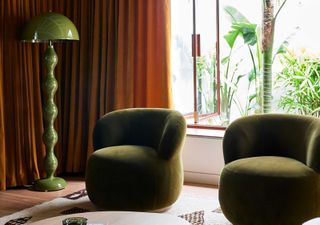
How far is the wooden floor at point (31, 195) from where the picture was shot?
3.79 metres

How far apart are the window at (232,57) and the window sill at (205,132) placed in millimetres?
125

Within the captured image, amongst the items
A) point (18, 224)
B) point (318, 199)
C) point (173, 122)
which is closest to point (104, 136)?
point (173, 122)

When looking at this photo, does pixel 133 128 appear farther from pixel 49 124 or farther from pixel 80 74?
pixel 80 74

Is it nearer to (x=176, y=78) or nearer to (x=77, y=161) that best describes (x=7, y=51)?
(x=77, y=161)

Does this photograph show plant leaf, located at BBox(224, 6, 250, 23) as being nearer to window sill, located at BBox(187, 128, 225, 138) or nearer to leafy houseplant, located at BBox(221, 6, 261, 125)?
leafy houseplant, located at BBox(221, 6, 261, 125)

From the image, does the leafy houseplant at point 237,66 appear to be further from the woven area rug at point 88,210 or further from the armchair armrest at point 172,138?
the armchair armrest at point 172,138

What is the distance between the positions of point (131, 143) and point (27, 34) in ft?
4.26

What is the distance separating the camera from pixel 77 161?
4871 millimetres

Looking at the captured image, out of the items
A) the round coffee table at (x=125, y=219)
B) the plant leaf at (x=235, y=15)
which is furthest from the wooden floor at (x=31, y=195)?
the plant leaf at (x=235, y=15)

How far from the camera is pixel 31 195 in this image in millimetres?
4105

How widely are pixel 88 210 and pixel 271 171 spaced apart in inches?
57.1

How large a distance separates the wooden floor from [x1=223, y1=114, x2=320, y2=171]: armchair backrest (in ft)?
2.71

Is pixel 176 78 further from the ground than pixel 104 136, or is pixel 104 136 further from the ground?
pixel 176 78

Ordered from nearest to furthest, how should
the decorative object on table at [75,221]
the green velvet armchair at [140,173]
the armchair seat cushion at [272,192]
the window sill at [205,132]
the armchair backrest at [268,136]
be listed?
1. the decorative object on table at [75,221]
2. the armchair seat cushion at [272,192]
3. the armchair backrest at [268,136]
4. the green velvet armchair at [140,173]
5. the window sill at [205,132]
